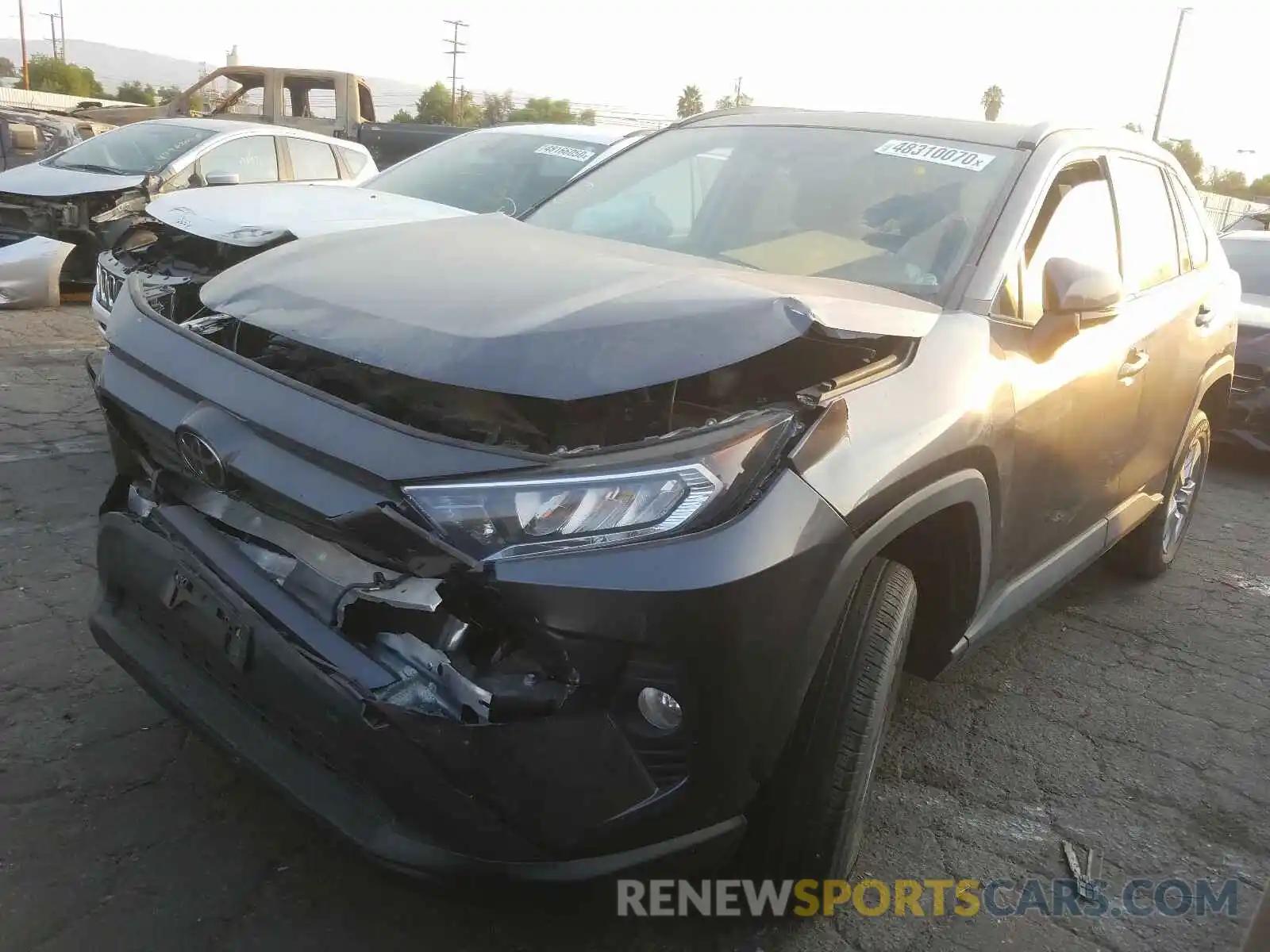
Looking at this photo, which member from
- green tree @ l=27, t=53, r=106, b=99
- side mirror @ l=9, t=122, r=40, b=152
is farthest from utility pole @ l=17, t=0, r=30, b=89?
side mirror @ l=9, t=122, r=40, b=152

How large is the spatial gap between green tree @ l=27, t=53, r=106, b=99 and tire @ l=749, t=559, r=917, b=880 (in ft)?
191

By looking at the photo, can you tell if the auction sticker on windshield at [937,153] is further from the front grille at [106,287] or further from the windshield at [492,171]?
the front grille at [106,287]

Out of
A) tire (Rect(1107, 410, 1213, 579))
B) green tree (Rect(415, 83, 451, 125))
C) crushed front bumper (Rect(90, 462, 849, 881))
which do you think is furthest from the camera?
green tree (Rect(415, 83, 451, 125))

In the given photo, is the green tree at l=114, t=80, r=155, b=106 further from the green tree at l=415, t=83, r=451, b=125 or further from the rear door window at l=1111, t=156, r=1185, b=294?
the rear door window at l=1111, t=156, r=1185, b=294

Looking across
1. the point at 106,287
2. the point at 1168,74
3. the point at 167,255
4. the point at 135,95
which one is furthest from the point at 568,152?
the point at 135,95

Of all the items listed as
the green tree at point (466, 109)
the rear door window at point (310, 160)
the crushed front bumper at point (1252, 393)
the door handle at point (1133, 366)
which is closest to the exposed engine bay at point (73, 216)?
the rear door window at point (310, 160)

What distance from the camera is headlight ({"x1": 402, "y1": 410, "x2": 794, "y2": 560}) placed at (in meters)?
1.75

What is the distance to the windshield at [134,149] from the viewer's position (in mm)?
8258

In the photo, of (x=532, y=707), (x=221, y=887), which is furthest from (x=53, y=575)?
(x=532, y=707)

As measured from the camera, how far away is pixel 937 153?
3051mm

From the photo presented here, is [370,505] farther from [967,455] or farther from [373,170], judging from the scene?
[373,170]

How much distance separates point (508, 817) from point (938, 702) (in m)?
2.00

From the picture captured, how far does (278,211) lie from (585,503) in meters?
3.72

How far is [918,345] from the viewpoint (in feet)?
7.53
